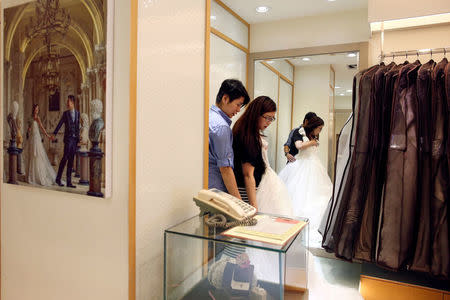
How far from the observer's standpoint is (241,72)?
307 centimetres

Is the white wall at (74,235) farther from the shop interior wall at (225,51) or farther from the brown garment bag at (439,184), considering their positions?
the shop interior wall at (225,51)

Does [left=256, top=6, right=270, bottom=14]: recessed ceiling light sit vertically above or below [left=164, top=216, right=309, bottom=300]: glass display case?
above

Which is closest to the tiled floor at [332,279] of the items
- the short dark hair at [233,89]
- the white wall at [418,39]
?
the short dark hair at [233,89]

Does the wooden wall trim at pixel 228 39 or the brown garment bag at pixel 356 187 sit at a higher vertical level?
the wooden wall trim at pixel 228 39

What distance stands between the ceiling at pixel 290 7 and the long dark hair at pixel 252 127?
3.73 ft

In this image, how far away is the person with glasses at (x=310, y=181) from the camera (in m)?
2.73

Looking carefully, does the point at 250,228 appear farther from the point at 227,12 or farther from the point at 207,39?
the point at 227,12

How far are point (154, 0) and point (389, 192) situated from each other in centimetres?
131

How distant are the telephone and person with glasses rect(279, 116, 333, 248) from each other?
1692 mm

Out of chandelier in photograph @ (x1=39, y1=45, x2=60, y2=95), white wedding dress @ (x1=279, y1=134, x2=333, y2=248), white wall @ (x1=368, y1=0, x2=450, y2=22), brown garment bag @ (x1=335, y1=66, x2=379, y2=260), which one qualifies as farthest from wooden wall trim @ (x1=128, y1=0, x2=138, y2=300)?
white wedding dress @ (x1=279, y1=134, x2=333, y2=248)

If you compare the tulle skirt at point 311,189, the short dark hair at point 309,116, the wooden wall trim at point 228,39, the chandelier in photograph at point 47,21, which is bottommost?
the tulle skirt at point 311,189

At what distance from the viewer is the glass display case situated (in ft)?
2.89

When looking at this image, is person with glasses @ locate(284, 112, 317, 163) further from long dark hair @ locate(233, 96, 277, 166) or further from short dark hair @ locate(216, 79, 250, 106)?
short dark hair @ locate(216, 79, 250, 106)

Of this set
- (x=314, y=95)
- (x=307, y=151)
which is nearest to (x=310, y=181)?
(x=307, y=151)
